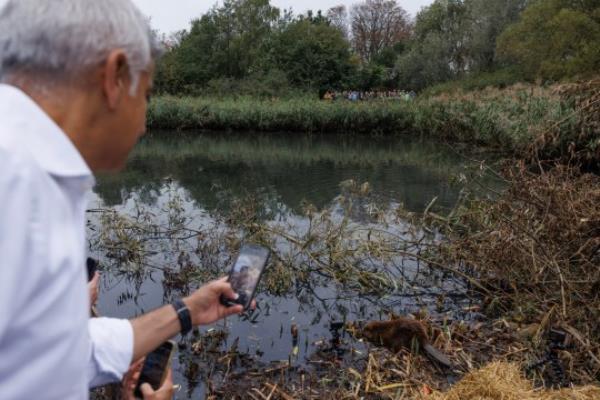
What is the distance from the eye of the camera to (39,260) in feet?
2.57

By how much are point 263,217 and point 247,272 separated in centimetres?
623

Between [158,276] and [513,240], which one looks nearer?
[513,240]

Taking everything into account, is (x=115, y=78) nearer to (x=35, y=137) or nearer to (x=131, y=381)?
(x=35, y=137)

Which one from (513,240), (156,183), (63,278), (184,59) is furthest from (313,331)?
(184,59)

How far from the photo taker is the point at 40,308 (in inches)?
31.2

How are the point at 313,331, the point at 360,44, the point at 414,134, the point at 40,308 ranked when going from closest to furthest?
the point at 40,308
the point at 313,331
the point at 414,134
the point at 360,44

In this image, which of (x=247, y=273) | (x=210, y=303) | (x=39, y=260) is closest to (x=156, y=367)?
(x=210, y=303)

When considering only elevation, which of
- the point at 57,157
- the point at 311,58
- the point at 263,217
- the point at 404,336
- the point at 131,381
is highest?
the point at 311,58

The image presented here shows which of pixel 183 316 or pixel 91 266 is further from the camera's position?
pixel 91 266

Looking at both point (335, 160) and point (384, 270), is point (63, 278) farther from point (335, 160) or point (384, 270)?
point (335, 160)

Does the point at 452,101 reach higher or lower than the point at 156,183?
higher

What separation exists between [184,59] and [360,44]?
23353 millimetres

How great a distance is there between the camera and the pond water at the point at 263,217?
14.9 feet

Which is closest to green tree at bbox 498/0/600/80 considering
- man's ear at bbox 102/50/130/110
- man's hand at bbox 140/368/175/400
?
man's hand at bbox 140/368/175/400
